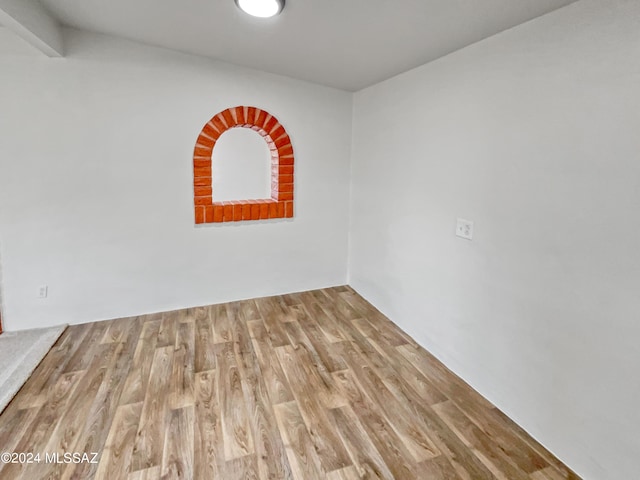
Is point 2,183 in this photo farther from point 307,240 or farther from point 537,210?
point 537,210

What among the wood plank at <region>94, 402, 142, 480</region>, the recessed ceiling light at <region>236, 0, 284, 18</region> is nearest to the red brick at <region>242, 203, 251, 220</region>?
the recessed ceiling light at <region>236, 0, 284, 18</region>

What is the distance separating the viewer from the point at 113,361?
249cm

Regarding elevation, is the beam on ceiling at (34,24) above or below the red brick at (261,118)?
above

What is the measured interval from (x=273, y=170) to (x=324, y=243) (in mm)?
906

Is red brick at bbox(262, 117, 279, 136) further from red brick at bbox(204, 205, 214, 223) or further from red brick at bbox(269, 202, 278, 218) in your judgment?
red brick at bbox(204, 205, 214, 223)

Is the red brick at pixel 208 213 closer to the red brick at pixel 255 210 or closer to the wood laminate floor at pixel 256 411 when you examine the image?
the red brick at pixel 255 210

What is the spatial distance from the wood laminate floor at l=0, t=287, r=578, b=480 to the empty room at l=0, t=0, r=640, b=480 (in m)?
0.01

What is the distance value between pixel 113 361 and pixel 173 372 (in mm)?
475

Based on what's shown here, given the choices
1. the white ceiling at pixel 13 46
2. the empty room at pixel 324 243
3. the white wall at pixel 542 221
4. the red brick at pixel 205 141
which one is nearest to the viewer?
the white wall at pixel 542 221

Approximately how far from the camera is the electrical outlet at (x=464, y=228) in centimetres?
220

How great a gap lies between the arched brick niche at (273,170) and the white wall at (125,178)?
7 centimetres

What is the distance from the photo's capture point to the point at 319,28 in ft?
6.99

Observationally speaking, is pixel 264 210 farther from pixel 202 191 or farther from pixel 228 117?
pixel 228 117

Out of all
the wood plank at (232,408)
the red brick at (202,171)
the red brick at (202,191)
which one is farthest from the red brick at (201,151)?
the wood plank at (232,408)
